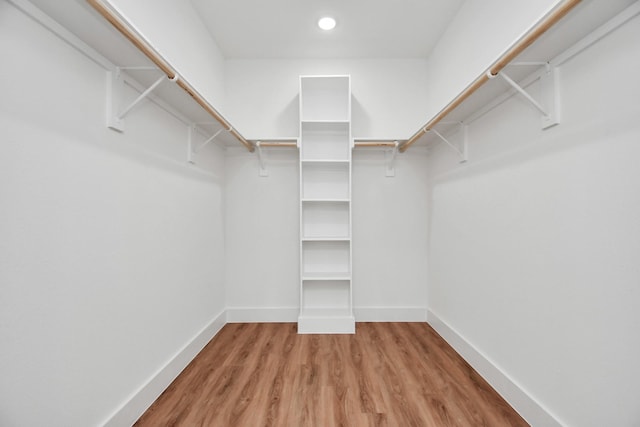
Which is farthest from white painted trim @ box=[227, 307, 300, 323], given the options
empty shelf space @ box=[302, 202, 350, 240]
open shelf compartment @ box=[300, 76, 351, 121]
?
open shelf compartment @ box=[300, 76, 351, 121]

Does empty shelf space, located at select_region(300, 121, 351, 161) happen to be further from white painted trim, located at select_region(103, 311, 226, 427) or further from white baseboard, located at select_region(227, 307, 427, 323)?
white painted trim, located at select_region(103, 311, 226, 427)

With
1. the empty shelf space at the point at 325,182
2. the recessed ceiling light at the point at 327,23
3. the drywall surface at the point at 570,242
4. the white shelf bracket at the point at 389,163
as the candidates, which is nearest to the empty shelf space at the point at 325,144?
the empty shelf space at the point at 325,182

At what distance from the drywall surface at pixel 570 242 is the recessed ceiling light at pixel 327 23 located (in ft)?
4.36

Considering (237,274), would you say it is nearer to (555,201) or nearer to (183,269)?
(183,269)

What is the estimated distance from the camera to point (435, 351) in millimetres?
1998

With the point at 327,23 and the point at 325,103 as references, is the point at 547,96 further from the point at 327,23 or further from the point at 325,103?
the point at 325,103

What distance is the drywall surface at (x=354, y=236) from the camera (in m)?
2.61

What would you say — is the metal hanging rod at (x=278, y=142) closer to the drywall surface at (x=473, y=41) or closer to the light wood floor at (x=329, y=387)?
the drywall surface at (x=473, y=41)

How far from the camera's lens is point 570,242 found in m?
1.11

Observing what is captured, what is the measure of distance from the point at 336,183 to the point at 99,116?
1806 millimetres

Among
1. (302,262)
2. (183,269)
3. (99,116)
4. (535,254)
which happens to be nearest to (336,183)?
(302,262)

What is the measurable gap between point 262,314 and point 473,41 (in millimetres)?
2697

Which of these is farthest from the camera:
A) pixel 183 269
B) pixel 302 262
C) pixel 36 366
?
pixel 302 262

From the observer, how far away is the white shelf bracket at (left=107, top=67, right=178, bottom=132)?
119cm
